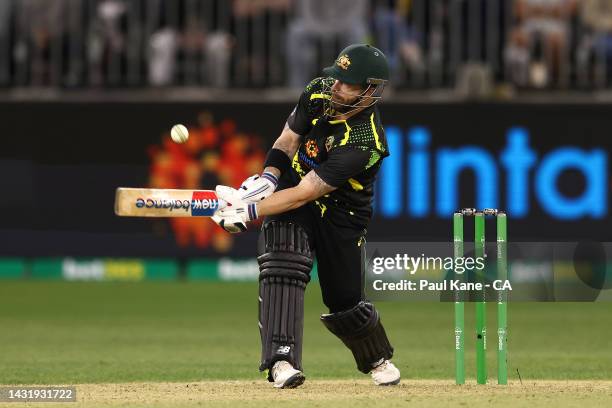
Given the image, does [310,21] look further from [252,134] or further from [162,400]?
[162,400]

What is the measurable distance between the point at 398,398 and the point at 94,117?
8632 millimetres

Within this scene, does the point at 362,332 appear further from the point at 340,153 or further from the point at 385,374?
the point at 340,153

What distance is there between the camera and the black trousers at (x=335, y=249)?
7707mm

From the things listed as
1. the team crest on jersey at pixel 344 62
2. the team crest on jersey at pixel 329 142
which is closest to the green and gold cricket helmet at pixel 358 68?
the team crest on jersey at pixel 344 62

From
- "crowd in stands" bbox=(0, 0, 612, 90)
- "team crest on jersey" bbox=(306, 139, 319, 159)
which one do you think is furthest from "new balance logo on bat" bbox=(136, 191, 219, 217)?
"crowd in stands" bbox=(0, 0, 612, 90)

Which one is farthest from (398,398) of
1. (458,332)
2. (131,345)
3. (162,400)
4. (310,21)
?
(310,21)

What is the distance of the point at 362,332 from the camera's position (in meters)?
7.88

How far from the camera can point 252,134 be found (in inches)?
603

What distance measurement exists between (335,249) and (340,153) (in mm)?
536

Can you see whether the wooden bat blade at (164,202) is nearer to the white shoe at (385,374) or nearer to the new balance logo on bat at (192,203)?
the new balance logo on bat at (192,203)

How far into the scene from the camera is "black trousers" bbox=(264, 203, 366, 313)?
25.3 feet

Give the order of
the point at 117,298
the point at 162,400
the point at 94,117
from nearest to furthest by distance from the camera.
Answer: the point at 162,400 < the point at 117,298 < the point at 94,117

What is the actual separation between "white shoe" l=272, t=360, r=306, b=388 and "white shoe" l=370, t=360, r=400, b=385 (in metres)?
0.60

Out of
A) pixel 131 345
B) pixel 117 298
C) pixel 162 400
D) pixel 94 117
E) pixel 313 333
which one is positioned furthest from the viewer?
pixel 94 117
